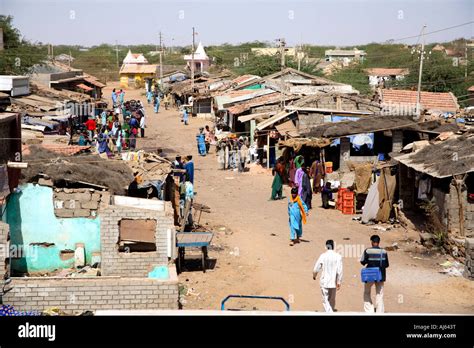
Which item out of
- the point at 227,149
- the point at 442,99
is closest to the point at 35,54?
the point at 227,149

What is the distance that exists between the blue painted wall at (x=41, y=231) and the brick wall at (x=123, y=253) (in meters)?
0.49

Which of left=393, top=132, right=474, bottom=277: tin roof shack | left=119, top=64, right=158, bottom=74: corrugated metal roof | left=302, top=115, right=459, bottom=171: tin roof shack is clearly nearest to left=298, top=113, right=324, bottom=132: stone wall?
left=302, top=115, right=459, bottom=171: tin roof shack

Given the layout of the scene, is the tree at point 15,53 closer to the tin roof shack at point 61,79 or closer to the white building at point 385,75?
the tin roof shack at point 61,79

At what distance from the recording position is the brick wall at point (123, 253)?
10000 mm

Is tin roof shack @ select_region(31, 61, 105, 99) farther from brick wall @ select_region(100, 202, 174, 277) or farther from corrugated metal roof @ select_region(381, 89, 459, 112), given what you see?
brick wall @ select_region(100, 202, 174, 277)

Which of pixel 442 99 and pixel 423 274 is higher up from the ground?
pixel 442 99

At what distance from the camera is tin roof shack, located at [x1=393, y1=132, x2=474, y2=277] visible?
12297mm

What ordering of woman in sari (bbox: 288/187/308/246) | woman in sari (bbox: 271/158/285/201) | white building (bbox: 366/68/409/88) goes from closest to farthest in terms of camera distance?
woman in sari (bbox: 288/187/308/246), woman in sari (bbox: 271/158/285/201), white building (bbox: 366/68/409/88)

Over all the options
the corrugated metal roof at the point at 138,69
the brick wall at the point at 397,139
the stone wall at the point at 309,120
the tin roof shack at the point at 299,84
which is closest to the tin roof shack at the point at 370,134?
the brick wall at the point at 397,139

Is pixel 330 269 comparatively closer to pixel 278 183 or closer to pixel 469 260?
pixel 469 260

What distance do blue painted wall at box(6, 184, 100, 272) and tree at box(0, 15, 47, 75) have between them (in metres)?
21.4
